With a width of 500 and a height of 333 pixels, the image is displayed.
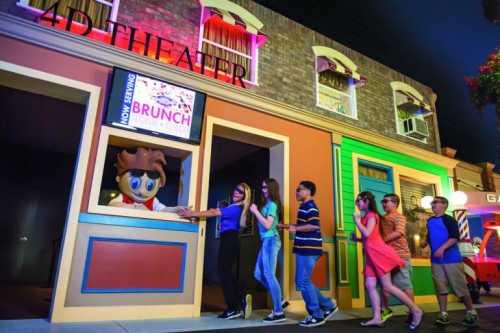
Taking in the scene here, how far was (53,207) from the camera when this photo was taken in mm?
9328

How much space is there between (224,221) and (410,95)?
7.28 metres

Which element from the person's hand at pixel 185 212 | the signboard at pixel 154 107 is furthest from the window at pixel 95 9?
the person's hand at pixel 185 212

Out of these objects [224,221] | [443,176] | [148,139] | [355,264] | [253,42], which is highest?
[253,42]

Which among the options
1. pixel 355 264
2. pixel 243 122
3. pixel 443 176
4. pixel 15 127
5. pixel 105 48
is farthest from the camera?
pixel 443 176

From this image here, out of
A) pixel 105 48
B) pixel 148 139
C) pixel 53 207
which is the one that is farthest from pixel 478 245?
pixel 53 207

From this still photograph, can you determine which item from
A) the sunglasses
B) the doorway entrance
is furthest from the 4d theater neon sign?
the sunglasses

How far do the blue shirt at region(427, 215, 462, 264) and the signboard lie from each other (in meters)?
3.53

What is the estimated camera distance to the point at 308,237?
4.11m

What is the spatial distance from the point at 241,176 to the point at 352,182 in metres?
2.92

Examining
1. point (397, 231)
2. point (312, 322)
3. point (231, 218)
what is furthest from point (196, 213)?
point (397, 231)

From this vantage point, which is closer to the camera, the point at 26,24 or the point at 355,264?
the point at 26,24

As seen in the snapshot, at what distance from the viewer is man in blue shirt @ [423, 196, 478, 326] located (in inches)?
168

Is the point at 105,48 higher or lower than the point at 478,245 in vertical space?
higher

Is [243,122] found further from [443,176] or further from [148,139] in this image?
[443,176]
